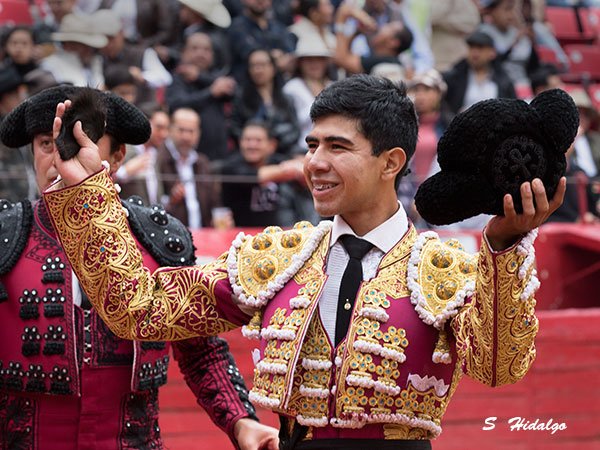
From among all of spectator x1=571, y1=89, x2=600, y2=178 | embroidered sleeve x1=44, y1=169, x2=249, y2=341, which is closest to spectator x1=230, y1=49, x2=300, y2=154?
spectator x1=571, y1=89, x2=600, y2=178

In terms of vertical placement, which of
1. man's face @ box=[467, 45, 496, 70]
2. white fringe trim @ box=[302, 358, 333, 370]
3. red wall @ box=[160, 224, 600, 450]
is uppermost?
white fringe trim @ box=[302, 358, 333, 370]

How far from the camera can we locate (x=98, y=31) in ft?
21.9

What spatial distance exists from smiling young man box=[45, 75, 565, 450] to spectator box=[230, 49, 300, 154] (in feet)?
15.0

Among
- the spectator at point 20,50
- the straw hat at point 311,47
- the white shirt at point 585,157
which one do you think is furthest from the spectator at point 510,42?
the spectator at point 20,50

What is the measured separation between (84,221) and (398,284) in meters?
0.77

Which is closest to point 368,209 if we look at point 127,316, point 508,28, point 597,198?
point 127,316

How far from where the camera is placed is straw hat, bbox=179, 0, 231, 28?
7402 mm

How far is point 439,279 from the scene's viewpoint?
2.36 metres

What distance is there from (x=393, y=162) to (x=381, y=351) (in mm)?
479

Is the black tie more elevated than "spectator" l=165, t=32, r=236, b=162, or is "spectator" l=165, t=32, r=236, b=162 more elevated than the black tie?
the black tie

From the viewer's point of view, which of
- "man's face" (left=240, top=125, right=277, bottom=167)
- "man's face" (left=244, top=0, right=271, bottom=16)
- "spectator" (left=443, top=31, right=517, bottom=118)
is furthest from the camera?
"spectator" (left=443, top=31, right=517, bottom=118)

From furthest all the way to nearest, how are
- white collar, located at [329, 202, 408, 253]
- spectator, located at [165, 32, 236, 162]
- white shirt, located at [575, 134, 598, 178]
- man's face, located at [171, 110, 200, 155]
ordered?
white shirt, located at [575, 134, 598, 178]
spectator, located at [165, 32, 236, 162]
man's face, located at [171, 110, 200, 155]
white collar, located at [329, 202, 408, 253]

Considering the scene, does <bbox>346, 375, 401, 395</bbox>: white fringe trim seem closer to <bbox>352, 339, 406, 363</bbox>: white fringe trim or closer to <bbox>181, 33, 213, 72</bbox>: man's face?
<bbox>352, 339, 406, 363</bbox>: white fringe trim

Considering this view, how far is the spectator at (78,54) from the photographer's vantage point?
21.0 ft
